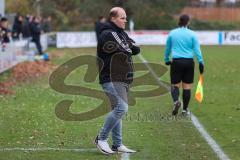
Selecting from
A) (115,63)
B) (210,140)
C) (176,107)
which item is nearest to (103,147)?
(115,63)

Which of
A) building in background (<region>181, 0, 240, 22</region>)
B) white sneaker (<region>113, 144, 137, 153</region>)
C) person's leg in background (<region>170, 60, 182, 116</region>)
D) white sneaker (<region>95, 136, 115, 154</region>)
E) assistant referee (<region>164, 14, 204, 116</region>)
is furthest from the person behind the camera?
building in background (<region>181, 0, 240, 22</region>)

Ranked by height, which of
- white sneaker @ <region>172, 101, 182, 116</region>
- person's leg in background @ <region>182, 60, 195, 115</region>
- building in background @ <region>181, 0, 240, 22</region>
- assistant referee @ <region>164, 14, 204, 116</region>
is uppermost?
assistant referee @ <region>164, 14, 204, 116</region>

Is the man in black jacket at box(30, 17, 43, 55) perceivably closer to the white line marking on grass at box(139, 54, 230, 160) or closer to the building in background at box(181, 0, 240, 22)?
the white line marking on grass at box(139, 54, 230, 160)

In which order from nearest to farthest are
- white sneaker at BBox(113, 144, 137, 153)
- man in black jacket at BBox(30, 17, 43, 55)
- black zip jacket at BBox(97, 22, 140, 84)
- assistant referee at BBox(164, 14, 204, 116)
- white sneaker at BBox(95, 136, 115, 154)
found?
black zip jacket at BBox(97, 22, 140, 84)
white sneaker at BBox(95, 136, 115, 154)
white sneaker at BBox(113, 144, 137, 153)
assistant referee at BBox(164, 14, 204, 116)
man in black jacket at BBox(30, 17, 43, 55)

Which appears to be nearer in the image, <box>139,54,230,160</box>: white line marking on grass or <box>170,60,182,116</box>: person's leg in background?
<box>139,54,230,160</box>: white line marking on grass

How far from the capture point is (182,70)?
12.4m

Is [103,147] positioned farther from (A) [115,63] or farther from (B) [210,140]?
(B) [210,140]

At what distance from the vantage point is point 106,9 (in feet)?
212

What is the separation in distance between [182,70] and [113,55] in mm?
3928

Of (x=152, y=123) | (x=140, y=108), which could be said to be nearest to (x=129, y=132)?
(x=152, y=123)

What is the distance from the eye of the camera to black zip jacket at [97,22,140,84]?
8.70m

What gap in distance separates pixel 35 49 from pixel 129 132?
23.1 m

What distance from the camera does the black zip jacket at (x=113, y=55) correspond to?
8.70 metres

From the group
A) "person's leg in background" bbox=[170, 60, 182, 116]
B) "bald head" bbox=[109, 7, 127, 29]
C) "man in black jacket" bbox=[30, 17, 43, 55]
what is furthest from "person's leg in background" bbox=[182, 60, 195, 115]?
"man in black jacket" bbox=[30, 17, 43, 55]
